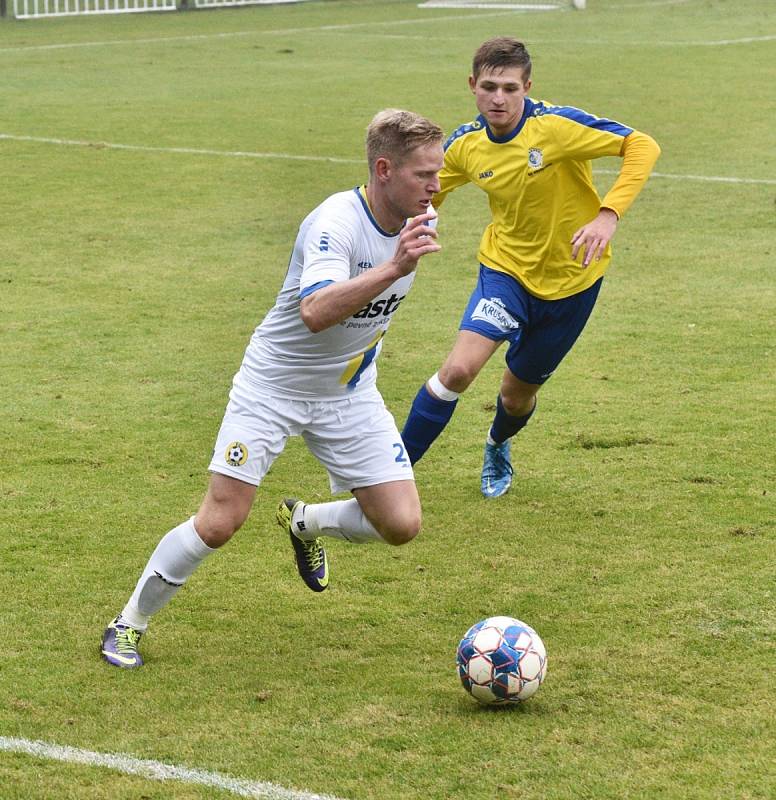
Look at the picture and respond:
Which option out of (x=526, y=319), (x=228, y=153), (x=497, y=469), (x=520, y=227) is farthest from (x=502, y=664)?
(x=228, y=153)

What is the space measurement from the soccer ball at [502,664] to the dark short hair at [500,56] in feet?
10.0

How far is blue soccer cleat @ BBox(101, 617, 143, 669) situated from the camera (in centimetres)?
560

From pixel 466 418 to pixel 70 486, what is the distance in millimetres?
2595

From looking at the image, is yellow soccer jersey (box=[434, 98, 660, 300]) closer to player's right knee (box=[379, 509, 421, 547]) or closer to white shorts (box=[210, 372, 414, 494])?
white shorts (box=[210, 372, 414, 494])

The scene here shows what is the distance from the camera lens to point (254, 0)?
1617 inches

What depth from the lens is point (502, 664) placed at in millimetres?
5121

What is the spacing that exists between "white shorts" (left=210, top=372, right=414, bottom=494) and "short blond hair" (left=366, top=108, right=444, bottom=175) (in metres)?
1.10

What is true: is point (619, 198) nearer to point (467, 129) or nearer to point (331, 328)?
point (467, 129)

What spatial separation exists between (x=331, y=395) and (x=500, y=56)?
2.22m

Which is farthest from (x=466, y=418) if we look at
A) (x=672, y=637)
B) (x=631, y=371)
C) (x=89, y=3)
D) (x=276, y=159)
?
(x=89, y=3)

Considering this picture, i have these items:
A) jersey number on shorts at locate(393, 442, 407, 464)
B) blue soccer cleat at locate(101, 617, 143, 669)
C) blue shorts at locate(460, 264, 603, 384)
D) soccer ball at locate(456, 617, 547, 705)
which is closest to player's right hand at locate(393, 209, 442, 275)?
jersey number on shorts at locate(393, 442, 407, 464)

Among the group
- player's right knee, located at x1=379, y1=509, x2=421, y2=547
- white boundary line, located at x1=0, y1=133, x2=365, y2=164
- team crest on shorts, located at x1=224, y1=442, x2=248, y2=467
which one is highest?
team crest on shorts, located at x1=224, y1=442, x2=248, y2=467

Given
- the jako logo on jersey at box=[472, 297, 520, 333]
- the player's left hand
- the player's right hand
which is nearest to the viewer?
the player's right hand

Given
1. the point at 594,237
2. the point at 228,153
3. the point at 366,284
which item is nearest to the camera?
the point at 366,284
